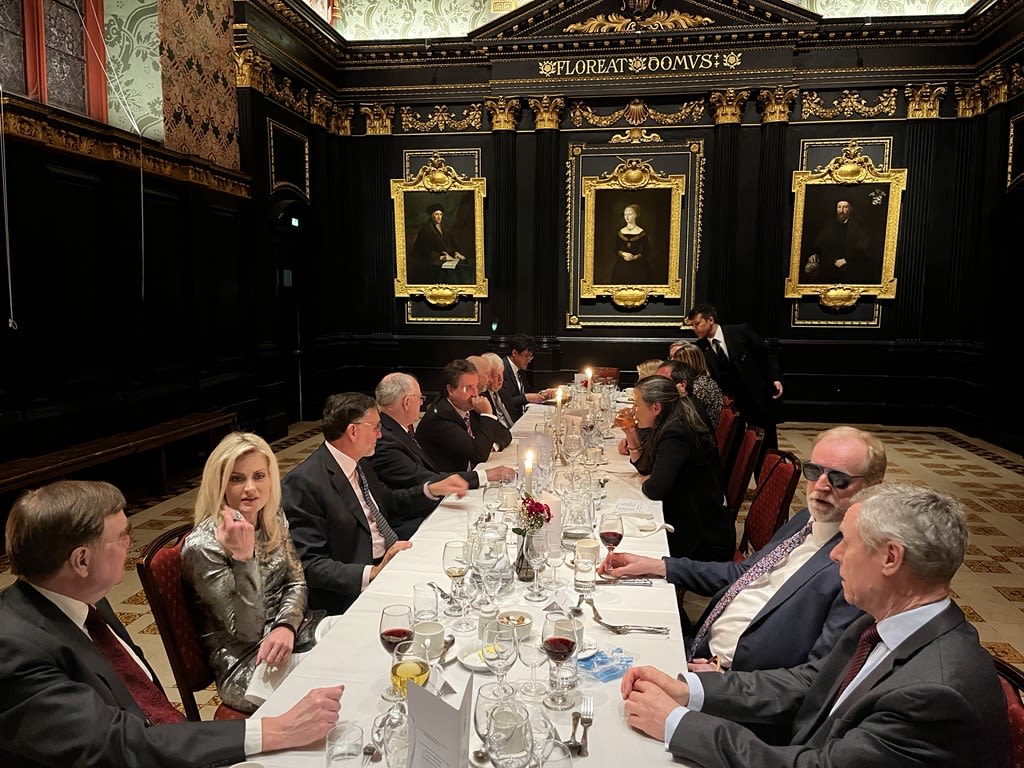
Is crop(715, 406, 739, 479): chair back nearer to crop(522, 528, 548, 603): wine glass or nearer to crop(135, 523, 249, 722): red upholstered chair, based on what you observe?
crop(522, 528, 548, 603): wine glass

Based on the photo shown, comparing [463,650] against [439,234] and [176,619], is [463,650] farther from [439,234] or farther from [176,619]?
[439,234]

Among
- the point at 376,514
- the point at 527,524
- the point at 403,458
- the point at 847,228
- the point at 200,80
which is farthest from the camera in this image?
the point at 847,228

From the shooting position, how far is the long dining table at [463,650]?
171cm

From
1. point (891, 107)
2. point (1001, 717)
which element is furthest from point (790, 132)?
point (1001, 717)

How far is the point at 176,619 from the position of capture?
2.34 m

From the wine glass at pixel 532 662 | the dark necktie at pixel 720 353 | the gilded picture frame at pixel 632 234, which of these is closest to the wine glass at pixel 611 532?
the wine glass at pixel 532 662

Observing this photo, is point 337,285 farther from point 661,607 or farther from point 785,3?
point 661,607

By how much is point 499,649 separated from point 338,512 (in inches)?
59.8

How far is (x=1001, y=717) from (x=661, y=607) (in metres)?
1.20

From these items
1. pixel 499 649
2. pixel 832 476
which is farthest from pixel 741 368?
pixel 499 649

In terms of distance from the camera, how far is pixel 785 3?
9.90 m

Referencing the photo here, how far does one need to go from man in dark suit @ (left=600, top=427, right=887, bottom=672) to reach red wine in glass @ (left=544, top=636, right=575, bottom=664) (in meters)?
0.75

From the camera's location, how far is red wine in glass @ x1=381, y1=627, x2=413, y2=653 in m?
1.93

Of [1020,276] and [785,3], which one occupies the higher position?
[785,3]
